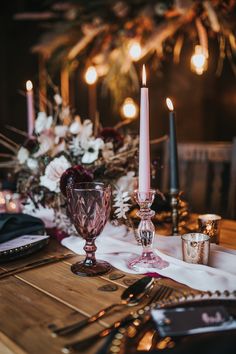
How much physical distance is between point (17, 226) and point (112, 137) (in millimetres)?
402

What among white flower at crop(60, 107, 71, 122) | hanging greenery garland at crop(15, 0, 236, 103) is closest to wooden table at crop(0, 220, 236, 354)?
white flower at crop(60, 107, 71, 122)

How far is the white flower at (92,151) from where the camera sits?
1.14m

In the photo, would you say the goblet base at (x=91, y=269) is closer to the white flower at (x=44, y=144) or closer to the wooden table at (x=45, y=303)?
the wooden table at (x=45, y=303)

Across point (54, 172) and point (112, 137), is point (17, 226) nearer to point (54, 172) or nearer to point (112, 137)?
point (54, 172)

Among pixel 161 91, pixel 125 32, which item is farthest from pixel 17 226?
pixel 161 91

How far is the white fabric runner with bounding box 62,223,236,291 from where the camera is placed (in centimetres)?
73

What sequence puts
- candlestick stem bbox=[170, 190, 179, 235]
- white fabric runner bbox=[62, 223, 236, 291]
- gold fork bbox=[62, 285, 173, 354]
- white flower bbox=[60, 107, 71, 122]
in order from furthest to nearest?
white flower bbox=[60, 107, 71, 122], candlestick stem bbox=[170, 190, 179, 235], white fabric runner bbox=[62, 223, 236, 291], gold fork bbox=[62, 285, 173, 354]

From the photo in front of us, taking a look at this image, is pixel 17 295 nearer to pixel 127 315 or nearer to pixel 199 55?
pixel 127 315

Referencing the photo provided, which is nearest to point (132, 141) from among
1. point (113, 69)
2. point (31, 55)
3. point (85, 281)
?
point (85, 281)

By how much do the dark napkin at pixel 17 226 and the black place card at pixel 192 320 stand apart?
1.60 feet

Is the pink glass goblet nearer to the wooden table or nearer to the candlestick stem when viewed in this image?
the wooden table

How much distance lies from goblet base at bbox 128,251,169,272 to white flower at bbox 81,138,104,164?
14.6 inches

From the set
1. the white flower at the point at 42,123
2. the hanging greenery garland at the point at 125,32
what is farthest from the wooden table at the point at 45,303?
the hanging greenery garland at the point at 125,32

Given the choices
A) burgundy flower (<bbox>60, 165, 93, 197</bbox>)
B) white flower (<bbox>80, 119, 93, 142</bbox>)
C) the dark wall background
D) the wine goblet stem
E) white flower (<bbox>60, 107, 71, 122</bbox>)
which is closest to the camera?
the wine goblet stem
